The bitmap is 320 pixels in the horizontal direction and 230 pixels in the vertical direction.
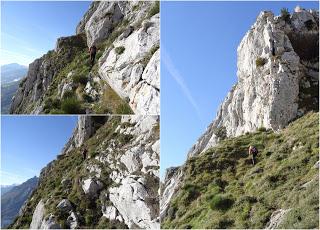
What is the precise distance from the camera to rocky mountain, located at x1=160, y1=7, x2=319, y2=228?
21.8 metres

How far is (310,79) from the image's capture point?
1615 inches

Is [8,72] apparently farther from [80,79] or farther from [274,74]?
[274,74]

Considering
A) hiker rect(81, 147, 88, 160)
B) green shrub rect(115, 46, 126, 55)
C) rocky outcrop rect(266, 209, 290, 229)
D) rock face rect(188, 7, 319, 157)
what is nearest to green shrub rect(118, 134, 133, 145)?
hiker rect(81, 147, 88, 160)

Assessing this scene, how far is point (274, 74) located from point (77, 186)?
28325 mm

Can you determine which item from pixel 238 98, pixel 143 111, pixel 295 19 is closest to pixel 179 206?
pixel 143 111

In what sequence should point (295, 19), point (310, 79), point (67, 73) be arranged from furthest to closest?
point (295, 19)
point (310, 79)
point (67, 73)

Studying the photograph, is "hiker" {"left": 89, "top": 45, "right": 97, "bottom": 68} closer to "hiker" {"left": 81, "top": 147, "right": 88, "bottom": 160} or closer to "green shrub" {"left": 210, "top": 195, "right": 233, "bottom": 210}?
"hiker" {"left": 81, "top": 147, "right": 88, "bottom": 160}

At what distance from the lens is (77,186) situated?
16.6 meters

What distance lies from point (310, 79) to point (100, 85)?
3091 centimetres

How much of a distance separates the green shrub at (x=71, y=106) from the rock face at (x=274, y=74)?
2712 cm

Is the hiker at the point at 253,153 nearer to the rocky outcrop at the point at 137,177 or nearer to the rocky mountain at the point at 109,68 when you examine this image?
the rocky mountain at the point at 109,68

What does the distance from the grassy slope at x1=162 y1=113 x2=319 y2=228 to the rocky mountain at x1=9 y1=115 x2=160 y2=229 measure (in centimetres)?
655

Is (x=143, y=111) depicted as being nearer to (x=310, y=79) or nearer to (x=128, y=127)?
(x=128, y=127)

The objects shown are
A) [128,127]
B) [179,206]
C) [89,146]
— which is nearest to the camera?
[128,127]
